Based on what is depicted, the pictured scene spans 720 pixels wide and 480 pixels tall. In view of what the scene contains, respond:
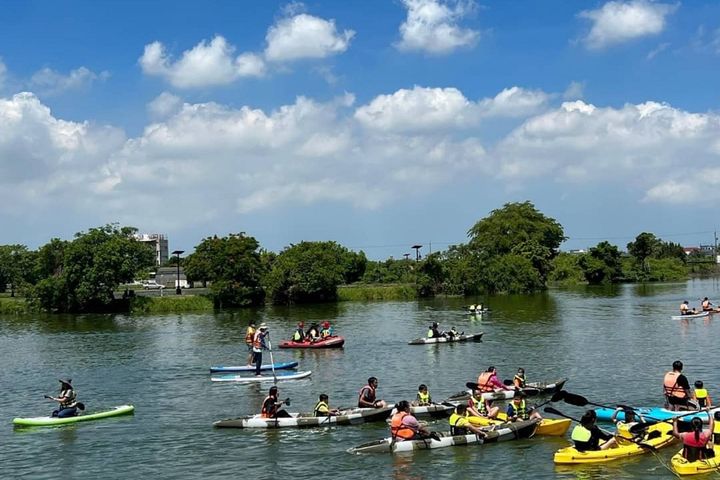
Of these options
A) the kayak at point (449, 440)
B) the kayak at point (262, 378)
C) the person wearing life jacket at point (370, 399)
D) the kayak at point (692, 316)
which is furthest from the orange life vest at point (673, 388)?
the kayak at point (692, 316)

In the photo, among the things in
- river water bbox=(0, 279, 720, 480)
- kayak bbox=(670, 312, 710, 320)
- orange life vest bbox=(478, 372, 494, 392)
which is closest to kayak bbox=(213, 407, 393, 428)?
river water bbox=(0, 279, 720, 480)

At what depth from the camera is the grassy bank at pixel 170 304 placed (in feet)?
278

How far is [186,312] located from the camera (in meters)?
83.2

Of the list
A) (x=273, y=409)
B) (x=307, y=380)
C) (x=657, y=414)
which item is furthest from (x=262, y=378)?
(x=657, y=414)

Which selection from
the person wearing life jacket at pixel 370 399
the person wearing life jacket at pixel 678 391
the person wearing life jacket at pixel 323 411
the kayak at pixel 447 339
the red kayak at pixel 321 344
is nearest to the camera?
the person wearing life jacket at pixel 678 391

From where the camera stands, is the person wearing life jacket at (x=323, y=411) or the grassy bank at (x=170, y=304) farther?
the grassy bank at (x=170, y=304)

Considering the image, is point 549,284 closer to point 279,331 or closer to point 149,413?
point 279,331

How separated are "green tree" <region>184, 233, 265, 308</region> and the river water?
10.4 meters

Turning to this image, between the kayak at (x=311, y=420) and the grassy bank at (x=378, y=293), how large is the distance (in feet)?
231

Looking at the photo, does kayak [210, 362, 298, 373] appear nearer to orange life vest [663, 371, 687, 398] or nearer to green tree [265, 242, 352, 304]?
orange life vest [663, 371, 687, 398]

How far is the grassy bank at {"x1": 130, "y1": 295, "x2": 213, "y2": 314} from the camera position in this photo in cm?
8488

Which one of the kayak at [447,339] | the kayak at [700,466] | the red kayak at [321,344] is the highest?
the red kayak at [321,344]

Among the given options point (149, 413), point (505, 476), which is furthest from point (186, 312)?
point (505, 476)

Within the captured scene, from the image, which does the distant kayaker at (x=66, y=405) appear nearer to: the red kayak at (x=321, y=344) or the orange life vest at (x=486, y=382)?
the orange life vest at (x=486, y=382)
